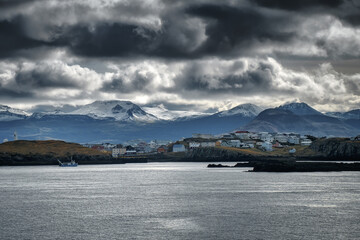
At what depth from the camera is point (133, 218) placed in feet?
210

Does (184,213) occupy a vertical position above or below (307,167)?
below

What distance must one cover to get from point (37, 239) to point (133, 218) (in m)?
15.0

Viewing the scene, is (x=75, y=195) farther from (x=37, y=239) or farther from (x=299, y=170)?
(x=299, y=170)

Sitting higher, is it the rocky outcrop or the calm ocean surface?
the rocky outcrop

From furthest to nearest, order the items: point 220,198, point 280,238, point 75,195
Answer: point 75,195 → point 220,198 → point 280,238

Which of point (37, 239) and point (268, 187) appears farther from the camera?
point (268, 187)

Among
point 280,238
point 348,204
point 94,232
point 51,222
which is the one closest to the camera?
point 280,238

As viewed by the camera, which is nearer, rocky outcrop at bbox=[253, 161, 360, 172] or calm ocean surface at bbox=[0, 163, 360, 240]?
calm ocean surface at bbox=[0, 163, 360, 240]

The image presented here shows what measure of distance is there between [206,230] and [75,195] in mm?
43800

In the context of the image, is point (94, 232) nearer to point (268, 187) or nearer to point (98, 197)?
point (98, 197)

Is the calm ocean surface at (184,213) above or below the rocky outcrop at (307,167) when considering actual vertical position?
below

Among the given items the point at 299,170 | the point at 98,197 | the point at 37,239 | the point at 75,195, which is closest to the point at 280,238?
the point at 37,239

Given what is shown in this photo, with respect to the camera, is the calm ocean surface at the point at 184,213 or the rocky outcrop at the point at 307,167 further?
the rocky outcrop at the point at 307,167

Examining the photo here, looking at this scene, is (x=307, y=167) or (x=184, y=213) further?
(x=307, y=167)
